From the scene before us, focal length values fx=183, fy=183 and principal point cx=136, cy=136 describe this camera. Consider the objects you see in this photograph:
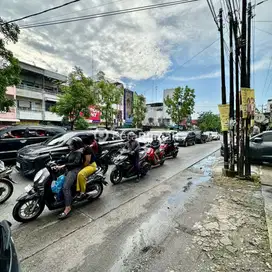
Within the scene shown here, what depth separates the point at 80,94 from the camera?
14367mm

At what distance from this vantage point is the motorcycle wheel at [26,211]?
3137 mm

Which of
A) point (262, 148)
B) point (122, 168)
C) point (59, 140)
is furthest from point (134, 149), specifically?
point (262, 148)

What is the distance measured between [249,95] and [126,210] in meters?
4.91

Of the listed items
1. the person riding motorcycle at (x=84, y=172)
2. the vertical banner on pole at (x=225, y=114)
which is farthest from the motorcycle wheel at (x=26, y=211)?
the vertical banner on pole at (x=225, y=114)

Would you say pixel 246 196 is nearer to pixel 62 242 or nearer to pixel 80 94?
pixel 62 242

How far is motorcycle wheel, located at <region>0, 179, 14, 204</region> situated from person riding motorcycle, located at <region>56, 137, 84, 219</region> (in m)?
1.61

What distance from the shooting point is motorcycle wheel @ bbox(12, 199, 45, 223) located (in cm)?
314

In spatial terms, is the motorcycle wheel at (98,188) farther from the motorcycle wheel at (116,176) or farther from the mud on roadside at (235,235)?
the mud on roadside at (235,235)

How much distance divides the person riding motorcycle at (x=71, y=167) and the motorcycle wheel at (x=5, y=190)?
161 centimetres

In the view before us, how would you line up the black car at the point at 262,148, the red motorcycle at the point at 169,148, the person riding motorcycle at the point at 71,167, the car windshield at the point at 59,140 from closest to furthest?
the person riding motorcycle at the point at 71,167, the car windshield at the point at 59,140, the black car at the point at 262,148, the red motorcycle at the point at 169,148

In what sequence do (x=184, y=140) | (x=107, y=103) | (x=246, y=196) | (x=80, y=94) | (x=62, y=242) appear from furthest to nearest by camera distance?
(x=107, y=103)
(x=184, y=140)
(x=80, y=94)
(x=246, y=196)
(x=62, y=242)

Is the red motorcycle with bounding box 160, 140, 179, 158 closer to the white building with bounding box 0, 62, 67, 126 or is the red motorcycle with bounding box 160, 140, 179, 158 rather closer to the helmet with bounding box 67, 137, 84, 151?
the helmet with bounding box 67, 137, 84, 151

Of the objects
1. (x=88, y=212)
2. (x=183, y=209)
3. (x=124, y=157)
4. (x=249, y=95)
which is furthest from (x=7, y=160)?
(x=249, y=95)

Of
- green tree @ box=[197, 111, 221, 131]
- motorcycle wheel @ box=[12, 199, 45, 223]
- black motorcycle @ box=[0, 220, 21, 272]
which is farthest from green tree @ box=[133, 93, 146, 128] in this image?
black motorcycle @ box=[0, 220, 21, 272]
